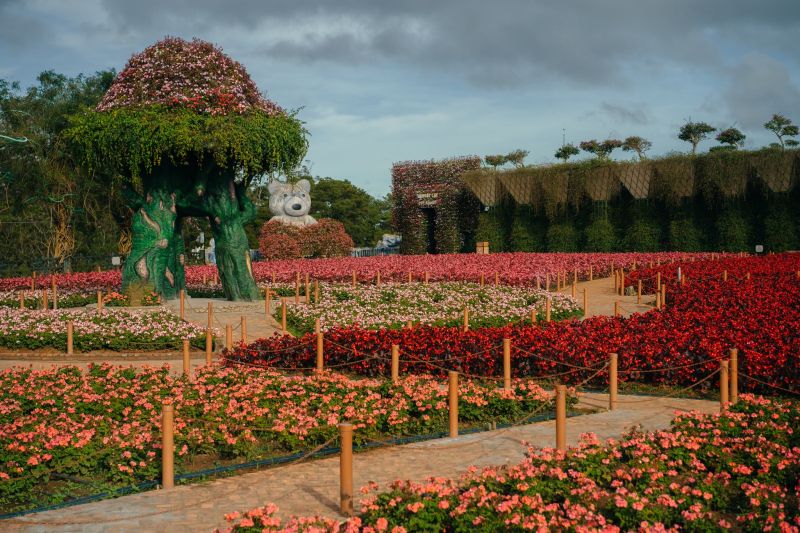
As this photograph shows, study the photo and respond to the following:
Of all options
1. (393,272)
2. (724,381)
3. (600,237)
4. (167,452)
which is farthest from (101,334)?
(600,237)

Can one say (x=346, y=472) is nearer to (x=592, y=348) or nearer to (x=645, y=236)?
(x=592, y=348)

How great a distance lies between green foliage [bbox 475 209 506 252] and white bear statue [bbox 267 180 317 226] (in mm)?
9773

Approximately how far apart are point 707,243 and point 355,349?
33.7 metres

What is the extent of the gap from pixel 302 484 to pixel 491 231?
1633 inches

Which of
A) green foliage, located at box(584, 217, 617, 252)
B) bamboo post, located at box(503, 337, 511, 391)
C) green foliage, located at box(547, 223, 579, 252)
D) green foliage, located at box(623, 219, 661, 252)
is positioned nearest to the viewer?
bamboo post, located at box(503, 337, 511, 391)

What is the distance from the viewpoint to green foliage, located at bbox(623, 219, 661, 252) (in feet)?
143

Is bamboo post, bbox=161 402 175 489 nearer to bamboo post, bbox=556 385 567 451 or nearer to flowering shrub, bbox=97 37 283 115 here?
bamboo post, bbox=556 385 567 451

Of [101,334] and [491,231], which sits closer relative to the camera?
[101,334]

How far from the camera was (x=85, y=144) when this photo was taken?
20.6 meters

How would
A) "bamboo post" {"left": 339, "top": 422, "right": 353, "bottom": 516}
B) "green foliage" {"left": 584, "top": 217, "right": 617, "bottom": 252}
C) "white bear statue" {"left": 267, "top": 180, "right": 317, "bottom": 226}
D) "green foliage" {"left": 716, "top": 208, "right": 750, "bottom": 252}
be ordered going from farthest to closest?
"white bear statue" {"left": 267, "top": 180, "right": 317, "bottom": 226} → "green foliage" {"left": 584, "top": 217, "right": 617, "bottom": 252} → "green foliage" {"left": 716, "top": 208, "right": 750, "bottom": 252} → "bamboo post" {"left": 339, "top": 422, "right": 353, "bottom": 516}

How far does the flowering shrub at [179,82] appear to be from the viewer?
20594 millimetres

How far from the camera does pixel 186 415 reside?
9305mm

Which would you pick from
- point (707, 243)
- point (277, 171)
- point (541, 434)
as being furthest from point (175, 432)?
point (707, 243)

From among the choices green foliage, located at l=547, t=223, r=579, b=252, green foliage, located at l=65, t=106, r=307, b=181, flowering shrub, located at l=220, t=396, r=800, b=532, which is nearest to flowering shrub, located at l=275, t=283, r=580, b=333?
green foliage, located at l=65, t=106, r=307, b=181
